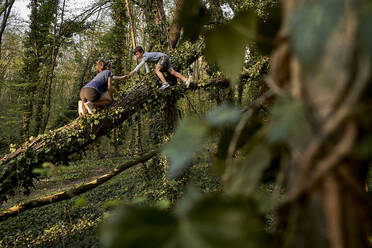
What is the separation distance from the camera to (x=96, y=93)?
5.33m

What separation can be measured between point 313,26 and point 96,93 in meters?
5.54

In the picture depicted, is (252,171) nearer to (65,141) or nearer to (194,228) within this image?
(194,228)

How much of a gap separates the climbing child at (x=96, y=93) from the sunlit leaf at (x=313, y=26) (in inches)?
216

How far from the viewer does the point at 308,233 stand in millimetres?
252

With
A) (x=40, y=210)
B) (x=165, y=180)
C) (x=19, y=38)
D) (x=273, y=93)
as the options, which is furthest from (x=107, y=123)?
(x=19, y=38)

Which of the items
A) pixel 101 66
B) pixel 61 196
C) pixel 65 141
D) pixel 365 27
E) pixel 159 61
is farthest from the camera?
pixel 159 61

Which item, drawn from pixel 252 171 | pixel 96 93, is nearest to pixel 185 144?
pixel 252 171

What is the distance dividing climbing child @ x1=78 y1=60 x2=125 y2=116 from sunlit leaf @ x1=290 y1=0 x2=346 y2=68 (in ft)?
18.0

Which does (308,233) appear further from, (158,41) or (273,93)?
(158,41)

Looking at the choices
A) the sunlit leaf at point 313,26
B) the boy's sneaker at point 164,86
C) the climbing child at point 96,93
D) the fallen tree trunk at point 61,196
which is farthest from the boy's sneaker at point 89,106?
the sunlit leaf at point 313,26

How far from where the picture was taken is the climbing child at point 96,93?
529 cm

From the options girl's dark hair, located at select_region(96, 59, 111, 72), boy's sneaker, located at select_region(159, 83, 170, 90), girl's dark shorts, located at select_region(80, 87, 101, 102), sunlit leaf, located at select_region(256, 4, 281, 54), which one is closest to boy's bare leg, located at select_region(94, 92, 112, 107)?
girl's dark shorts, located at select_region(80, 87, 101, 102)

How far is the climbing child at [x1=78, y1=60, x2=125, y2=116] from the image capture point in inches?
208

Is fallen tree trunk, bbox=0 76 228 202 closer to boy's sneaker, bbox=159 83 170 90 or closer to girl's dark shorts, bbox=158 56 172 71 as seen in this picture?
boy's sneaker, bbox=159 83 170 90
